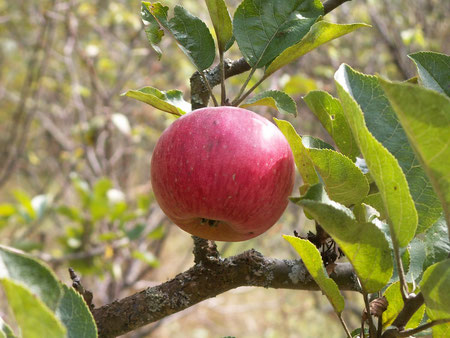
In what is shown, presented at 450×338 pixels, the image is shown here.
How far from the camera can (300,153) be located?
70 cm

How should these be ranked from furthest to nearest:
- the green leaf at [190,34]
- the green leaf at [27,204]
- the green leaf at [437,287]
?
the green leaf at [27,204]
the green leaf at [190,34]
the green leaf at [437,287]

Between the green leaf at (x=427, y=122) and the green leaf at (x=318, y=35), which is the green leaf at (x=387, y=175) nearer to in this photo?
the green leaf at (x=427, y=122)

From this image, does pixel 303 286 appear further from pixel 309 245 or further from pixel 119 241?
pixel 119 241

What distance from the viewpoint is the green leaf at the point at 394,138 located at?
2.09 ft

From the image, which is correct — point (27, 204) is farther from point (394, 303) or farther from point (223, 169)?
point (394, 303)

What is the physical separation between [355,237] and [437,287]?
3.6 inches

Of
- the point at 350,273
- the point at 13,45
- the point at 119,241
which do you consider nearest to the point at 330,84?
the point at 119,241

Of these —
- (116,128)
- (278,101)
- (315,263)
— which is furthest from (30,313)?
(116,128)

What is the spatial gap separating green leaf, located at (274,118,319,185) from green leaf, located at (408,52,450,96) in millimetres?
179

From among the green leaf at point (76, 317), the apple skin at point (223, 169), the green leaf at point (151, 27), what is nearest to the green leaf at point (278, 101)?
the apple skin at point (223, 169)

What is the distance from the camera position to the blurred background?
2277 millimetres

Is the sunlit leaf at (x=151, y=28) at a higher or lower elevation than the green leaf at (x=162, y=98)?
higher

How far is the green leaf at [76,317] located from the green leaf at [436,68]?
494mm

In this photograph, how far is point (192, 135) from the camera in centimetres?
71
